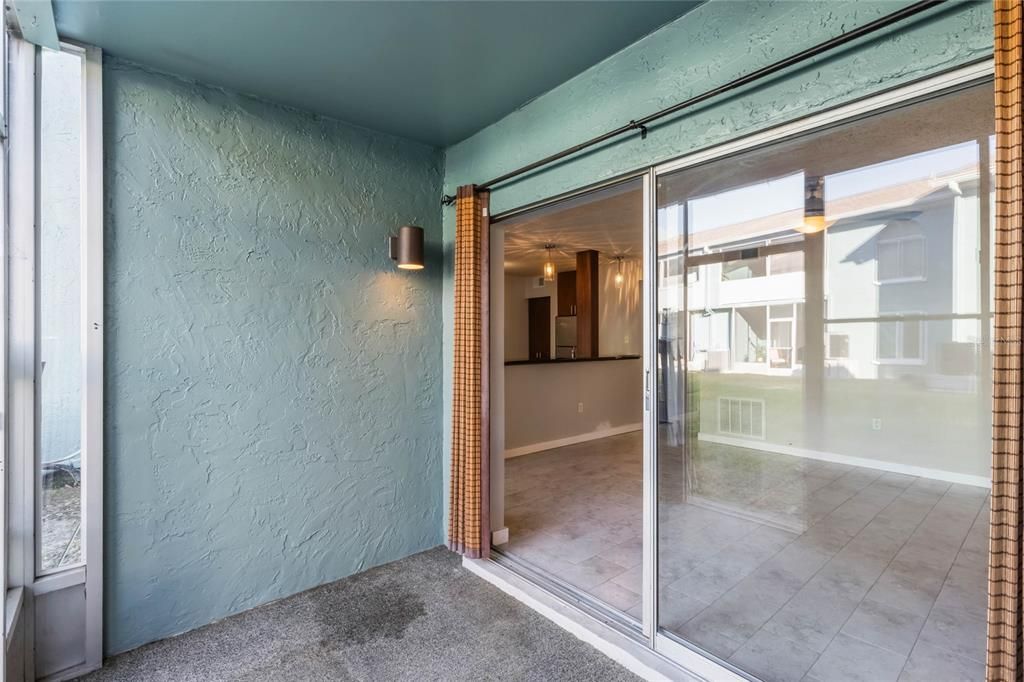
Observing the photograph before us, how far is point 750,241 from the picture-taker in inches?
118

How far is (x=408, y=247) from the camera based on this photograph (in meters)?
2.62

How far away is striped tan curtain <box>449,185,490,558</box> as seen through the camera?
265 centimetres

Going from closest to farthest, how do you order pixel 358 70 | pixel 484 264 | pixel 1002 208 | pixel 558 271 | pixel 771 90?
pixel 1002 208 < pixel 771 90 < pixel 358 70 < pixel 484 264 < pixel 558 271

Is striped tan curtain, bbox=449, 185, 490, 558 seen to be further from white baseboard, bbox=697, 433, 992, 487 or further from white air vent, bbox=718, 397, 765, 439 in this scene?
white air vent, bbox=718, 397, 765, 439

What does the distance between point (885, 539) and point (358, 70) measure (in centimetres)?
394

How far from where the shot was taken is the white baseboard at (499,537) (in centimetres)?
290

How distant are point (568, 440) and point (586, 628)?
355 centimetres

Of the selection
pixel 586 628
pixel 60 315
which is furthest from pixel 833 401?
pixel 60 315

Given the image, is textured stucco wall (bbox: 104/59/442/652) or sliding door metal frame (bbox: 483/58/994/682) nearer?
sliding door metal frame (bbox: 483/58/994/682)

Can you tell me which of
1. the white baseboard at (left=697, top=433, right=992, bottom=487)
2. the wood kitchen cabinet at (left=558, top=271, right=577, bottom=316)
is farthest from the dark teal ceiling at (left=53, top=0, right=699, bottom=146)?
the wood kitchen cabinet at (left=558, top=271, right=577, bottom=316)

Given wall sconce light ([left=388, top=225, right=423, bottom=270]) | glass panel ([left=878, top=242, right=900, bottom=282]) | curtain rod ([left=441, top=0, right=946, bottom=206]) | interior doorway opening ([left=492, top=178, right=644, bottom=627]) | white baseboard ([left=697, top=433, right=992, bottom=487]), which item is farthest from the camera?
glass panel ([left=878, top=242, right=900, bottom=282])

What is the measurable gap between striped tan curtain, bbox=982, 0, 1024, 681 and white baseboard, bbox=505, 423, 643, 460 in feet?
13.4

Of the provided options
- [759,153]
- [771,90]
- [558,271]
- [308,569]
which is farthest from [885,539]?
[558,271]

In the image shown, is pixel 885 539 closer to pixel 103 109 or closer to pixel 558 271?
pixel 103 109
